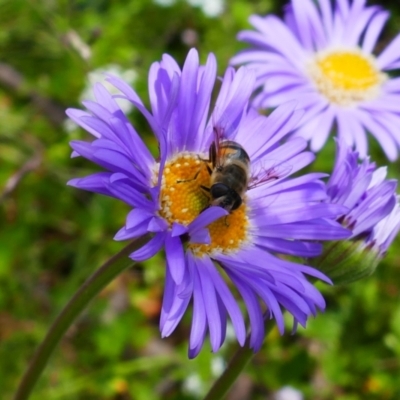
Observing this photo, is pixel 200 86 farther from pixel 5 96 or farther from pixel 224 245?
pixel 5 96

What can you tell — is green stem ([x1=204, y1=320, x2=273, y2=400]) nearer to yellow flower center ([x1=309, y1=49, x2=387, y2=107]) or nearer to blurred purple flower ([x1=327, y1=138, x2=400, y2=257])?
blurred purple flower ([x1=327, y1=138, x2=400, y2=257])

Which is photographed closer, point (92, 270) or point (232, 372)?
point (232, 372)

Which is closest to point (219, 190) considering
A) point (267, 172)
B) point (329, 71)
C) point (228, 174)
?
point (228, 174)

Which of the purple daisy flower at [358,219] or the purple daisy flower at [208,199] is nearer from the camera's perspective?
the purple daisy flower at [208,199]

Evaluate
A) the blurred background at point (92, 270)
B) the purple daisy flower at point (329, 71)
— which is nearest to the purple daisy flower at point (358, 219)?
the purple daisy flower at point (329, 71)

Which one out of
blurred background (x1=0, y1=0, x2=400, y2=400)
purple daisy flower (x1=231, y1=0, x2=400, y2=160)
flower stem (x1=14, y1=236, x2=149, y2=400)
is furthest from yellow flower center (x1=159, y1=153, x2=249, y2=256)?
blurred background (x1=0, y1=0, x2=400, y2=400)

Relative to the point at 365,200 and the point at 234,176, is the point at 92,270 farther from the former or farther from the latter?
the point at 365,200

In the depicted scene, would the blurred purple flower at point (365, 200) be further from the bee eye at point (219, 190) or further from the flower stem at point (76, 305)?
the flower stem at point (76, 305)
